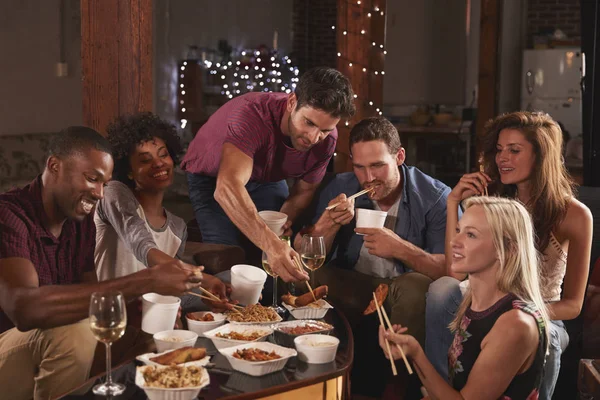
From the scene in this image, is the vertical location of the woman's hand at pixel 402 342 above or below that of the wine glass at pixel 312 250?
below

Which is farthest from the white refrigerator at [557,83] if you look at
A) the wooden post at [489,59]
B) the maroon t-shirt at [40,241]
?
the maroon t-shirt at [40,241]

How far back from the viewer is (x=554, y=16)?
11391 mm

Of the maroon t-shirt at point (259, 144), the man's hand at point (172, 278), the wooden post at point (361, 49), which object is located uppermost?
the wooden post at point (361, 49)

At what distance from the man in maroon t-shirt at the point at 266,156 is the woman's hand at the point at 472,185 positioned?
0.59 metres

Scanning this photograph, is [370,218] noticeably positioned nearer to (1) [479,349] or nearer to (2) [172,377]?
(1) [479,349]

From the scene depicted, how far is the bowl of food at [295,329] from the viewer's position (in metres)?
2.58

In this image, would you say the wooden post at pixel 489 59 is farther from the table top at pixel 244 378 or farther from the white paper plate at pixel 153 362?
the white paper plate at pixel 153 362

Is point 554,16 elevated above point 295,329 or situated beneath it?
elevated above

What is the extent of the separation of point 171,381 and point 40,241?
3.10 feet

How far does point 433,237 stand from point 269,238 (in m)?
1.17

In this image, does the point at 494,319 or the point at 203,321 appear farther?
the point at 203,321

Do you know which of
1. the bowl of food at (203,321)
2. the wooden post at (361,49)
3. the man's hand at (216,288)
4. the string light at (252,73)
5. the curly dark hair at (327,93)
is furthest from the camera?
the string light at (252,73)

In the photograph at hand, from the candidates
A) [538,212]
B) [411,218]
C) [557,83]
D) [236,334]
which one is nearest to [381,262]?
[411,218]

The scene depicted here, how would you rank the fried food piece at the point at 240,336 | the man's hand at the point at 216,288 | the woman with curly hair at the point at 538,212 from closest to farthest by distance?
the fried food piece at the point at 240,336
the man's hand at the point at 216,288
the woman with curly hair at the point at 538,212
